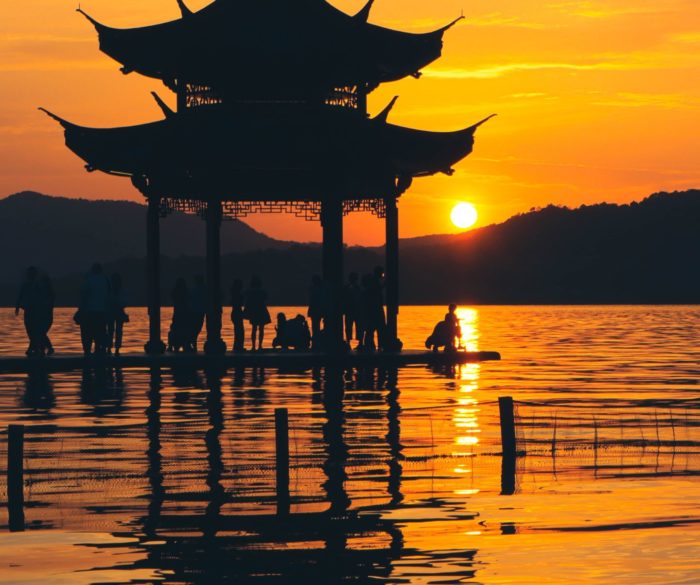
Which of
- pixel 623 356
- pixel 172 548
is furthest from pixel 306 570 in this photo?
pixel 623 356

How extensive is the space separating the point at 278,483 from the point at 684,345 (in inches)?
1833

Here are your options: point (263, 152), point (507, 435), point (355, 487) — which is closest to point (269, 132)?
point (263, 152)

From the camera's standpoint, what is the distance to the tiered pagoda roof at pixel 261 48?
42.2 metres

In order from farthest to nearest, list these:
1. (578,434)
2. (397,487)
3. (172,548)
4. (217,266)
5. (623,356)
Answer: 1. (623,356)
2. (217,266)
3. (578,434)
4. (397,487)
5. (172,548)

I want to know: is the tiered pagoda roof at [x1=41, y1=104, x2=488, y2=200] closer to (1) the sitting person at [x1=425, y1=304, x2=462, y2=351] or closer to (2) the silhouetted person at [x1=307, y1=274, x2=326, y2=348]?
(2) the silhouetted person at [x1=307, y1=274, x2=326, y2=348]

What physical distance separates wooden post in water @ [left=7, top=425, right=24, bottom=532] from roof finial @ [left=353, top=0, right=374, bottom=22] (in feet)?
91.5

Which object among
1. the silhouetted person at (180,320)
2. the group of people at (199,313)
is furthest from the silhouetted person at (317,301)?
the silhouetted person at (180,320)

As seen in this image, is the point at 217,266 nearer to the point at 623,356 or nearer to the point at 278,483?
the point at 623,356

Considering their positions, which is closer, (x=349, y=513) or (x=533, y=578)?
(x=533, y=578)

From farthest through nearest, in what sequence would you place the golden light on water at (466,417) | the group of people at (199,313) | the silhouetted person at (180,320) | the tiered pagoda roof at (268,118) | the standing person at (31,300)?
the tiered pagoda roof at (268,118), the silhouetted person at (180,320), the standing person at (31,300), the group of people at (199,313), the golden light on water at (466,417)

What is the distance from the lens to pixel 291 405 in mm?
27734

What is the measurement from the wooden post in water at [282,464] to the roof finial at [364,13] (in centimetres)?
2693

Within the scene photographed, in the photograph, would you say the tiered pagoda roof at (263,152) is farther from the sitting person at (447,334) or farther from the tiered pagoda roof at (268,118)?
the sitting person at (447,334)

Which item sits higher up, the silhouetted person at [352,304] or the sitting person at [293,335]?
the silhouetted person at [352,304]
